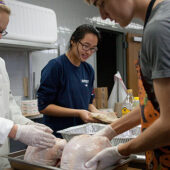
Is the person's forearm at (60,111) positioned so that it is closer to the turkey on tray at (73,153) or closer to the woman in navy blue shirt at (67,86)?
the woman in navy blue shirt at (67,86)

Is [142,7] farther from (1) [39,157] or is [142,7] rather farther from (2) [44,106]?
(2) [44,106]

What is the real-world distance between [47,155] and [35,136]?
111mm

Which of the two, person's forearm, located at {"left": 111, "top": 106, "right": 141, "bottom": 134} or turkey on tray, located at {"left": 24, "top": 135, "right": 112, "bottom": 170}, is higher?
person's forearm, located at {"left": 111, "top": 106, "right": 141, "bottom": 134}

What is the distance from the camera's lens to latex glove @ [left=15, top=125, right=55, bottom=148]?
1119 mm

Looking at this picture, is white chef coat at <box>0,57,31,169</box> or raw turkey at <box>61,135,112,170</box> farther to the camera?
white chef coat at <box>0,57,31,169</box>

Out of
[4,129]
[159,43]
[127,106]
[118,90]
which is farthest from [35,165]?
[118,90]

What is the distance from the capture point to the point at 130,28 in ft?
15.9

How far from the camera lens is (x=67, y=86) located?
191cm

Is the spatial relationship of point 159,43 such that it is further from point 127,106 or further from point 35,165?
point 127,106

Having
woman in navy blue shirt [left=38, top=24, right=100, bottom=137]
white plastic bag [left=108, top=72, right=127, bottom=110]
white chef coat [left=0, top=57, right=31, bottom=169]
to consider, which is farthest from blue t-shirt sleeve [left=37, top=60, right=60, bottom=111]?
white plastic bag [left=108, top=72, right=127, bottom=110]

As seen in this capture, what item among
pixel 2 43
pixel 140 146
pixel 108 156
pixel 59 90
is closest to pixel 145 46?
pixel 140 146

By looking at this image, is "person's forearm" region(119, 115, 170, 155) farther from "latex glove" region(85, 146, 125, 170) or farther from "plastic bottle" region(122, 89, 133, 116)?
"plastic bottle" region(122, 89, 133, 116)

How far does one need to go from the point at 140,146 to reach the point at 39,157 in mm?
521

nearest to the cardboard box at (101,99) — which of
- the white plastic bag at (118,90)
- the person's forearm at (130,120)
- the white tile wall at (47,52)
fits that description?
the white plastic bag at (118,90)
